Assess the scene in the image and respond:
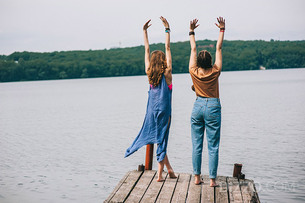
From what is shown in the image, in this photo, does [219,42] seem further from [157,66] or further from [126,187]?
[126,187]

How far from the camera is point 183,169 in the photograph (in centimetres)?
1206

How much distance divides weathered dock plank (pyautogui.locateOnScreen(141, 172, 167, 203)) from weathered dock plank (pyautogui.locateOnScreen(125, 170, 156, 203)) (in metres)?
0.06

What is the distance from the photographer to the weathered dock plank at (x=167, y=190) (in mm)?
5429

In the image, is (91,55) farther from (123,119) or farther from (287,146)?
(287,146)

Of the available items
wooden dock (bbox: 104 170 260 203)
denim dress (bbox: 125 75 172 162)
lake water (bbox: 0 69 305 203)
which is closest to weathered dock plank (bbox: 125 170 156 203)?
wooden dock (bbox: 104 170 260 203)

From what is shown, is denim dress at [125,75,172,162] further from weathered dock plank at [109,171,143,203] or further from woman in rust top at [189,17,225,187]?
weathered dock plank at [109,171,143,203]

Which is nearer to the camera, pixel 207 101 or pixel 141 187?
pixel 207 101

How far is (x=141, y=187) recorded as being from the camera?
19.6ft

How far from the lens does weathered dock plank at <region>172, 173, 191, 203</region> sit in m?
5.40

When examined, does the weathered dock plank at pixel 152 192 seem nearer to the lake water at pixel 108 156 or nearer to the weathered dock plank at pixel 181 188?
the weathered dock plank at pixel 181 188

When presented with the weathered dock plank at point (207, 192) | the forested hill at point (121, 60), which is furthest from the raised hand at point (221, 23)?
the forested hill at point (121, 60)

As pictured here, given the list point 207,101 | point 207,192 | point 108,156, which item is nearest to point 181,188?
point 207,192

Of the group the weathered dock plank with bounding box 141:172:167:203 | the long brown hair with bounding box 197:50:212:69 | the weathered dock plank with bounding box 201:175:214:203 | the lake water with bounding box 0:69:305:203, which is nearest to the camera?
the weathered dock plank with bounding box 201:175:214:203

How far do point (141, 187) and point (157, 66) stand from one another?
1835 millimetres
